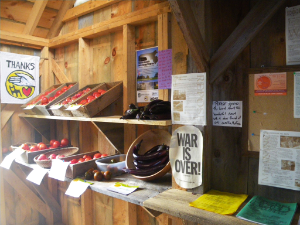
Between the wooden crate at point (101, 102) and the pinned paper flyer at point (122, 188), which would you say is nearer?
the pinned paper flyer at point (122, 188)

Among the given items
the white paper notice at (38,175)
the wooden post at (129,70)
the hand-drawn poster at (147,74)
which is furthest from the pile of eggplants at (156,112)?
the white paper notice at (38,175)

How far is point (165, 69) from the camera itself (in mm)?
1900

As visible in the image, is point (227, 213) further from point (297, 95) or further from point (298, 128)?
point (297, 95)

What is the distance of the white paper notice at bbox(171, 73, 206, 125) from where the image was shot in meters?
1.41

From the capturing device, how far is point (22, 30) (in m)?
2.92

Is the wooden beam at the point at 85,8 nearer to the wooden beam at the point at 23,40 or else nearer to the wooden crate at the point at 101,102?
the wooden beam at the point at 23,40

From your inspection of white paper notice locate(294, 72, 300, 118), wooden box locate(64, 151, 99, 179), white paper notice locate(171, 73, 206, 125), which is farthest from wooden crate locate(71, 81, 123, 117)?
white paper notice locate(294, 72, 300, 118)

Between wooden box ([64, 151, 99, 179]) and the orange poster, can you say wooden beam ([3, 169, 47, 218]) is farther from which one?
the orange poster

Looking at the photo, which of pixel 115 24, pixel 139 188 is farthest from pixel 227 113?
pixel 115 24

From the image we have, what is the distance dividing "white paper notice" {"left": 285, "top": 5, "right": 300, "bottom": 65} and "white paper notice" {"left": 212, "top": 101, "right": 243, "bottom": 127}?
0.36 metres

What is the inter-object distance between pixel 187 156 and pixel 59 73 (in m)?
2.10

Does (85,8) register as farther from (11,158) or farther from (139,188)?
(139,188)

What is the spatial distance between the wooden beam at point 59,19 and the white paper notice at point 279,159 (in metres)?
2.48

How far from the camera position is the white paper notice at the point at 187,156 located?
1.44m
